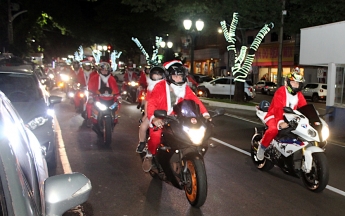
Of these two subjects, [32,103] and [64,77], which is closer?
[32,103]

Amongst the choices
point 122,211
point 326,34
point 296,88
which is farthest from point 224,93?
point 122,211

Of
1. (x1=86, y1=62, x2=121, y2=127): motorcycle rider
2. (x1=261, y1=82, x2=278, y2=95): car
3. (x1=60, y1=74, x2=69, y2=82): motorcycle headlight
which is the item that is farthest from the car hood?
(x1=261, y1=82, x2=278, y2=95): car

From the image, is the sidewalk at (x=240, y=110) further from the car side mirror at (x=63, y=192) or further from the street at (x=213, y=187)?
the car side mirror at (x=63, y=192)

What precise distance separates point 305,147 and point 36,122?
4221mm

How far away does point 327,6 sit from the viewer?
58.1ft

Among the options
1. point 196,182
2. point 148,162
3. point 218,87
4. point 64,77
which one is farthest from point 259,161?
point 218,87

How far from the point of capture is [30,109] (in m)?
7.07

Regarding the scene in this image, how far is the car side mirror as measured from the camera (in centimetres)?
241

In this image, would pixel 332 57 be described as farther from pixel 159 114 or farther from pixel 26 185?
pixel 26 185

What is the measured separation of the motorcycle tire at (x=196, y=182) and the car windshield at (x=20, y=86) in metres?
3.67

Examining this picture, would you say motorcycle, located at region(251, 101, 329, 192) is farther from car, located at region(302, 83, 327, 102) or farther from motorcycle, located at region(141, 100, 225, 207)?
car, located at region(302, 83, 327, 102)

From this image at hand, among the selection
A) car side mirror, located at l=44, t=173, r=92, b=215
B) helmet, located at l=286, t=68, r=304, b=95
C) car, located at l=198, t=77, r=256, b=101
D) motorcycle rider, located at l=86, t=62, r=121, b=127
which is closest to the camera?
car side mirror, located at l=44, t=173, r=92, b=215

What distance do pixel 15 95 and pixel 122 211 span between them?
3.61m

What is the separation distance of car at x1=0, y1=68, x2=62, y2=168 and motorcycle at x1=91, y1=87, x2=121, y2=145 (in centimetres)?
181
